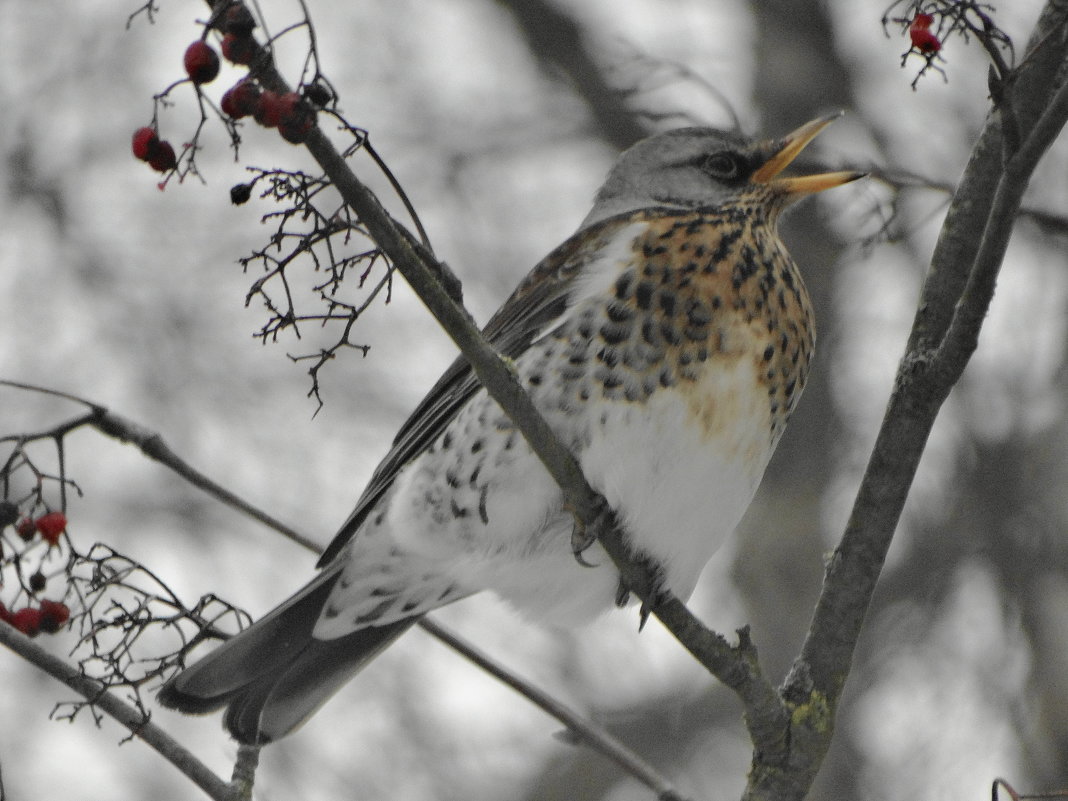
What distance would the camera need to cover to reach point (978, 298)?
254cm

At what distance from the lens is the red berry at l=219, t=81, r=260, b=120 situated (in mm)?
1905

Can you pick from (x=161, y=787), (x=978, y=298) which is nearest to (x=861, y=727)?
(x=161, y=787)

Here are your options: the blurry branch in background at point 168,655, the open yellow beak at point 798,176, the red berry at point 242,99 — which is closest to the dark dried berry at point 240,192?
the red berry at point 242,99

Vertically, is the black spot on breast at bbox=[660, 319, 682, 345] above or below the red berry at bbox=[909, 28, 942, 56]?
above

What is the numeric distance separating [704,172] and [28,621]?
A: 235cm

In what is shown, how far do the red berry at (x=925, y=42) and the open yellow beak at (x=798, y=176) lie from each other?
1.07 m

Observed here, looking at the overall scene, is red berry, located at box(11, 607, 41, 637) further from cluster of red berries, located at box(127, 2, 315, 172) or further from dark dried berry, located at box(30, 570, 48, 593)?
cluster of red berries, located at box(127, 2, 315, 172)

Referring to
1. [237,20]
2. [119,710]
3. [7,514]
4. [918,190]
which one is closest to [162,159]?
[237,20]

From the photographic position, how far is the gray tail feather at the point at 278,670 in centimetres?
352

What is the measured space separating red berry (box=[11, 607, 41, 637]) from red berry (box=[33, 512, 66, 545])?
184 millimetres

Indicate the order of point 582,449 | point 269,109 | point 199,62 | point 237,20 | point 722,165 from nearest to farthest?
point 237,20
point 269,109
point 199,62
point 582,449
point 722,165

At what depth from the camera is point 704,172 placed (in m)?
4.27

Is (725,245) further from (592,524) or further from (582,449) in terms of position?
(592,524)

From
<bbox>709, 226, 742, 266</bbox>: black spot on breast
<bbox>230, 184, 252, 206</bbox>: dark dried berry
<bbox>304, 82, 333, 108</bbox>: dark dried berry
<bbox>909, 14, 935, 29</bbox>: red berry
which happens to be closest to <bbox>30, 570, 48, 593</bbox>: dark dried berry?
<bbox>230, 184, 252, 206</bbox>: dark dried berry
